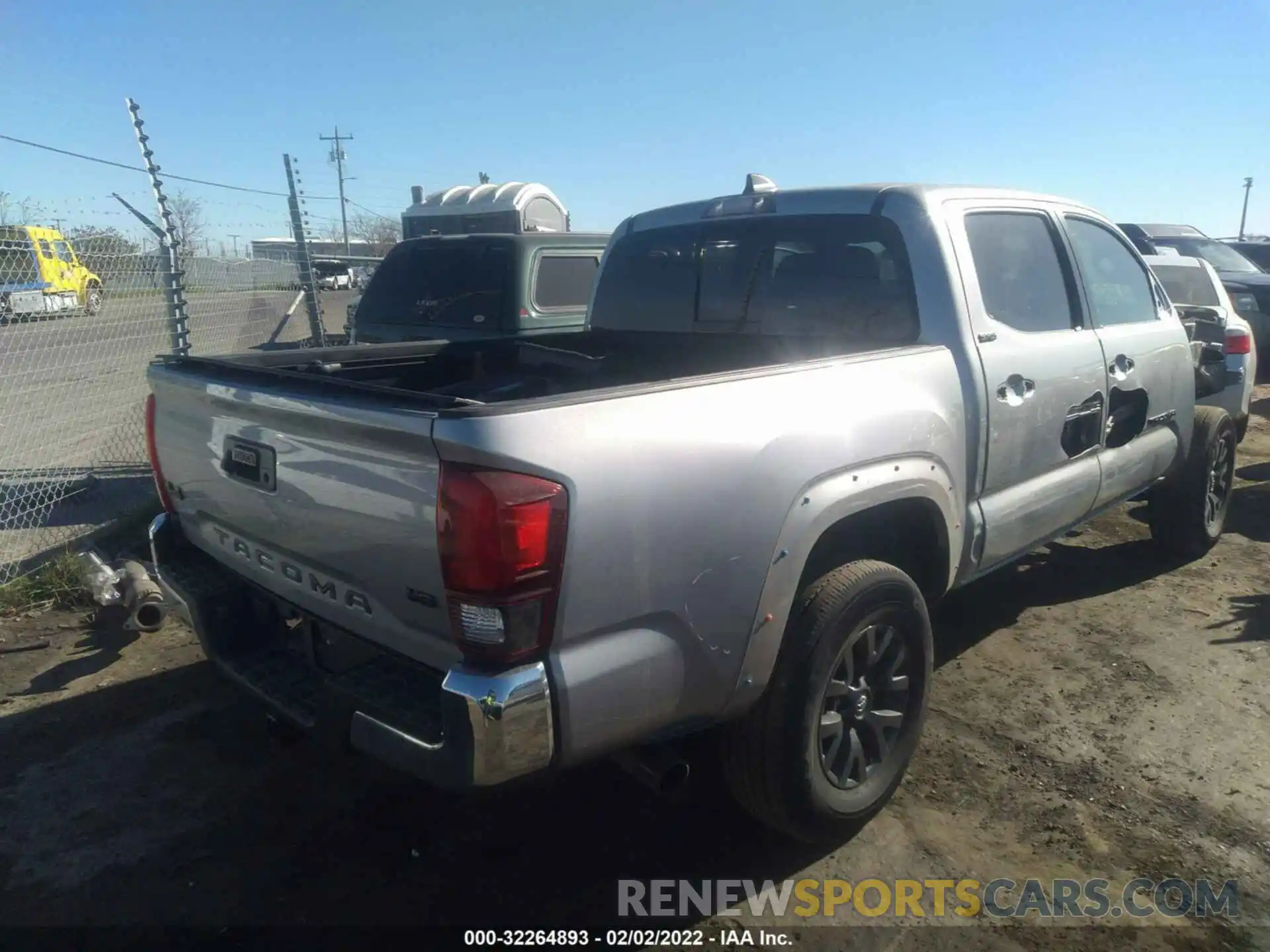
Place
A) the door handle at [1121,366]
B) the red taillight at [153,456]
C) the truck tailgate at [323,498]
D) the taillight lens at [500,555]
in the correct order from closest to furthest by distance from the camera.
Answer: the taillight lens at [500,555] < the truck tailgate at [323,498] < the red taillight at [153,456] < the door handle at [1121,366]

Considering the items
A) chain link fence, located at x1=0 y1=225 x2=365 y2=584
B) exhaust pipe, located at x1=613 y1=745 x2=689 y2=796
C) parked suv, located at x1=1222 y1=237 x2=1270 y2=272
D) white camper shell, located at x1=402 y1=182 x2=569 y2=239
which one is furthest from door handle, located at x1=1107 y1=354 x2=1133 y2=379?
parked suv, located at x1=1222 y1=237 x2=1270 y2=272

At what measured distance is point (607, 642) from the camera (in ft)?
7.10

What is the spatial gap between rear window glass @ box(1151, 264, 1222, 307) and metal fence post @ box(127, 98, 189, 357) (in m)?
7.87

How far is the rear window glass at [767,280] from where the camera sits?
350cm

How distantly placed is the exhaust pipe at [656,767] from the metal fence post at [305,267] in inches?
294

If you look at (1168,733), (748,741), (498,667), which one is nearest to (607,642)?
(498,667)

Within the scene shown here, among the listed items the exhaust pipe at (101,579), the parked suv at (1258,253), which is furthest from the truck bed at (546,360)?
the parked suv at (1258,253)

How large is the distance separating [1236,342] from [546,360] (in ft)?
16.6

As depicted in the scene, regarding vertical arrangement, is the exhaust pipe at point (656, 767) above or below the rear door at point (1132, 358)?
below

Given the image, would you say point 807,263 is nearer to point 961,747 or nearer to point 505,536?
point 961,747

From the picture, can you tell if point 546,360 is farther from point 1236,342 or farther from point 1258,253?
point 1258,253

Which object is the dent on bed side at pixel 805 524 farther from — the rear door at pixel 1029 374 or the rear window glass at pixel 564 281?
the rear window glass at pixel 564 281

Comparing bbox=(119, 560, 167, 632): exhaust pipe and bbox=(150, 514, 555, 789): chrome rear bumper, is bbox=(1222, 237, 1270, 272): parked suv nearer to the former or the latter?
bbox=(119, 560, 167, 632): exhaust pipe

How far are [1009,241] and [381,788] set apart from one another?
3234 mm
